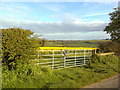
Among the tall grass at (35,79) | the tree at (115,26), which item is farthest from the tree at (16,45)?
the tree at (115,26)

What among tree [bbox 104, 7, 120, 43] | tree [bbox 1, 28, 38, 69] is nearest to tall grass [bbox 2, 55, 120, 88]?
tree [bbox 1, 28, 38, 69]

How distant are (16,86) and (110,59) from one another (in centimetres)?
1251

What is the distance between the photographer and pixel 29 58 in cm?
823

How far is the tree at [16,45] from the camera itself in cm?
739

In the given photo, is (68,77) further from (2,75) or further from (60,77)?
(2,75)

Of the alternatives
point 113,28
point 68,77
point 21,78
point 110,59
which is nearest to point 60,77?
point 68,77

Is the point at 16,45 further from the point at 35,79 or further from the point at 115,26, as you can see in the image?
the point at 115,26

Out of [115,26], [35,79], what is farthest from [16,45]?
[115,26]

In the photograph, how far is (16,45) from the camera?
755cm

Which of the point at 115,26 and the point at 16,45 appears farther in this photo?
the point at 115,26

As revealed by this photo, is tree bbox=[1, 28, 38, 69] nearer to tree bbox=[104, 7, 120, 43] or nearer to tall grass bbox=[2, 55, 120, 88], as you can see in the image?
tall grass bbox=[2, 55, 120, 88]

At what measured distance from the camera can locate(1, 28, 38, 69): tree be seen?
7.39m

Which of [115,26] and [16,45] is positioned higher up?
[115,26]

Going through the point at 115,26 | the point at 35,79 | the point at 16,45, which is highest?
the point at 115,26
